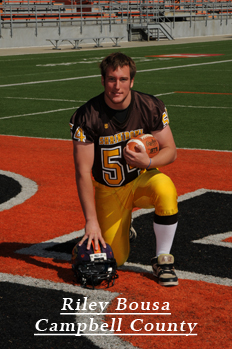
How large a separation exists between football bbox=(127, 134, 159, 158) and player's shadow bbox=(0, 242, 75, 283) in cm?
107

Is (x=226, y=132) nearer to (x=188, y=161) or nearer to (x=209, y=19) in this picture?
(x=188, y=161)

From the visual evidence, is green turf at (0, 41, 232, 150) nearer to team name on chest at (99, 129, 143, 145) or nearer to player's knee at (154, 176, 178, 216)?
team name on chest at (99, 129, 143, 145)

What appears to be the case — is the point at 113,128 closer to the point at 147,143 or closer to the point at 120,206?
the point at 147,143

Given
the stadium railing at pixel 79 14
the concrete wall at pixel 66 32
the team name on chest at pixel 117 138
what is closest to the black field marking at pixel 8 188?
the team name on chest at pixel 117 138

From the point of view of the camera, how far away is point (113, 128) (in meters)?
4.54

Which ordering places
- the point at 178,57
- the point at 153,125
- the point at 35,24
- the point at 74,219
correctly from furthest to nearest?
the point at 35,24
the point at 178,57
the point at 74,219
the point at 153,125

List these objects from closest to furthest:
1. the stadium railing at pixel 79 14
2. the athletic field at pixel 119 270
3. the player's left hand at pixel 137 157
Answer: the athletic field at pixel 119 270, the player's left hand at pixel 137 157, the stadium railing at pixel 79 14

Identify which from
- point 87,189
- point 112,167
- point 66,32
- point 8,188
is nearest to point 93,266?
point 87,189

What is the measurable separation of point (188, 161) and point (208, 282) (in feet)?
13.9

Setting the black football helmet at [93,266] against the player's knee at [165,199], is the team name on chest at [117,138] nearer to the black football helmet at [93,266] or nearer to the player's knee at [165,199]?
the player's knee at [165,199]

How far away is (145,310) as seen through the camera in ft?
12.6

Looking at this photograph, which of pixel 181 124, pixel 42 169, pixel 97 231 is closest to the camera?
pixel 97 231

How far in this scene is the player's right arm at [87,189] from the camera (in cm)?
425

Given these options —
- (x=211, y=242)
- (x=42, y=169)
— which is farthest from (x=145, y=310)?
(x=42, y=169)
